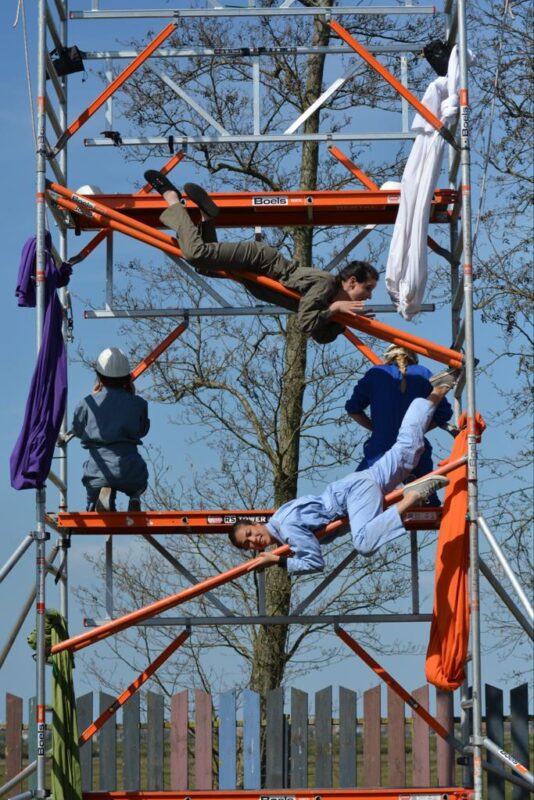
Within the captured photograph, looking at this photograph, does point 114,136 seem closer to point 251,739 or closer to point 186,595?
point 186,595

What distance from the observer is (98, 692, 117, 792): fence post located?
43.5ft

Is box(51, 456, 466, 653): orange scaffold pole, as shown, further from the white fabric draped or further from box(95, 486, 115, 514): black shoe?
the white fabric draped

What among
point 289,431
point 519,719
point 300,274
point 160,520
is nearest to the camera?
point 300,274

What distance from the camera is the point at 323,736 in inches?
521

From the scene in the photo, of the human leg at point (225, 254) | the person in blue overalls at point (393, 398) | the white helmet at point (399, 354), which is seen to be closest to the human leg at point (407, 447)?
the person in blue overalls at point (393, 398)

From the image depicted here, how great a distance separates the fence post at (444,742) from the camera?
457 inches

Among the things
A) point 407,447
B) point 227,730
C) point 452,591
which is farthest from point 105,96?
point 227,730

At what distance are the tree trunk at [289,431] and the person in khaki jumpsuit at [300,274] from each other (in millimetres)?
6869

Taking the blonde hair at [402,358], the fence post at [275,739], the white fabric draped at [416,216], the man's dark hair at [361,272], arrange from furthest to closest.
Result: 1. the fence post at [275,739]
2. the blonde hair at [402,358]
3. the white fabric draped at [416,216]
4. the man's dark hair at [361,272]

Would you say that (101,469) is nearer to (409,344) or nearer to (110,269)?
(110,269)

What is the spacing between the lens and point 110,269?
1201 cm

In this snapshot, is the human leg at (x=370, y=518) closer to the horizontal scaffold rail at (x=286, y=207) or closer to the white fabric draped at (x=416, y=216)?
the white fabric draped at (x=416, y=216)

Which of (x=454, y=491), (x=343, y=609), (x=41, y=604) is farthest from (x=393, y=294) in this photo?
(x=343, y=609)

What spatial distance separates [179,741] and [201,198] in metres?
4.90
